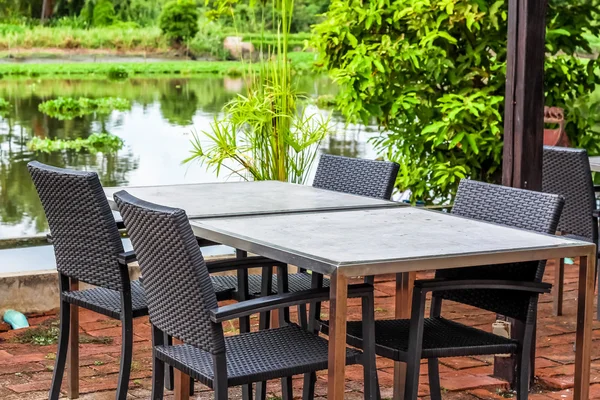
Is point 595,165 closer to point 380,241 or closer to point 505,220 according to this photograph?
point 505,220

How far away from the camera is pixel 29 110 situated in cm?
727

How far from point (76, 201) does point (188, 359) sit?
0.81 m

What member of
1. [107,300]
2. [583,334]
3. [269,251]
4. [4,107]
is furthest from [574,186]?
[4,107]

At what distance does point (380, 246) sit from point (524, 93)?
1.34 m

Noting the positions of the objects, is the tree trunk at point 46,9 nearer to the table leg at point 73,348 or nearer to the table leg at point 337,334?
the table leg at point 73,348

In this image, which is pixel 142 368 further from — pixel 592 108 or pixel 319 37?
pixel 592 108

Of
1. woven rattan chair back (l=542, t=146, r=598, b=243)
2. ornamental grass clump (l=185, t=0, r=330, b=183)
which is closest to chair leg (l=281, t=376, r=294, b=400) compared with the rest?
woven rattan chair back (l=542, t=146, r=598, b=243)

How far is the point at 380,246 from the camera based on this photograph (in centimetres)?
300

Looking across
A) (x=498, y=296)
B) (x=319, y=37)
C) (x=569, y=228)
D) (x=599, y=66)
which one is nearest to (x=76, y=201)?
(x=498, y=296)

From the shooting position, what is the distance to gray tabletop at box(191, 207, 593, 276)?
2844mm

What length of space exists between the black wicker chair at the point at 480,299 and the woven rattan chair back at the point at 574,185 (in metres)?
1.33

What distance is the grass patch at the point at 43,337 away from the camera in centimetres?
476

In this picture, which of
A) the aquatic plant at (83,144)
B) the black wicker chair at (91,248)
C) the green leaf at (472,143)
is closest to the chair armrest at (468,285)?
the black wicker chair at (91,248)

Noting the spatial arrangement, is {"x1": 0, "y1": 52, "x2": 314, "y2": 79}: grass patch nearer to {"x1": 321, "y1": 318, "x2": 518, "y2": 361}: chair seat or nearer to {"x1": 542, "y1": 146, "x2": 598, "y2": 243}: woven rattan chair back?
{"x1": 542, "y1": 146, "x2": 598, "y2": 243}: woven rattan chair back
